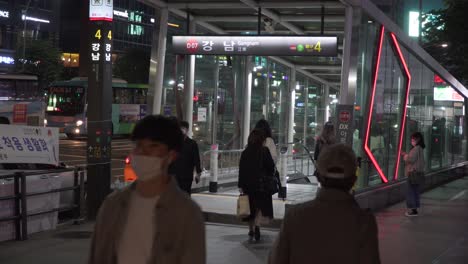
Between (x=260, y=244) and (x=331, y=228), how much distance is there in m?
6.66

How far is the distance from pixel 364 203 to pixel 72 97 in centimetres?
2815

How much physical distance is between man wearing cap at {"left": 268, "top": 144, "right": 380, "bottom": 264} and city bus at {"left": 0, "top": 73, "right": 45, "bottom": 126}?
92.5 feet

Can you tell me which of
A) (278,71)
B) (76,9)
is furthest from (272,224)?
(76,9)

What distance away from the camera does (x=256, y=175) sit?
1006 cm

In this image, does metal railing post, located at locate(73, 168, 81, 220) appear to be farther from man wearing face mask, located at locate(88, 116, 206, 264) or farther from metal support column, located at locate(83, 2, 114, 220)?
man wearing face mask, located at locate(88, 116, 206, 264)

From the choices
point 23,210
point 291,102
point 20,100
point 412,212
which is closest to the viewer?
point 23,210

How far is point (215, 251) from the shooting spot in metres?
9.48

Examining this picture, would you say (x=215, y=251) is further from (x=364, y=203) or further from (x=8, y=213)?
(x=364, y=203)

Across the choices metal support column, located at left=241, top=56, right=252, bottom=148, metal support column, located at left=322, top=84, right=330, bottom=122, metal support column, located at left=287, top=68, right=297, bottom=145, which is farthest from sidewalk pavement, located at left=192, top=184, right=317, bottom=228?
metal support column, located at left=322, top=84, right=330, bottom=122

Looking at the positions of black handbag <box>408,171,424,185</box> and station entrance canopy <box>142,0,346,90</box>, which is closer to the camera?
black handbag <box>408,171,424,185</box>

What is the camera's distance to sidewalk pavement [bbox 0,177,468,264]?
8891 mm

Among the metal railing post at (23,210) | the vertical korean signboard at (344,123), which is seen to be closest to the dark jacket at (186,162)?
the metal railing post at (23,210)

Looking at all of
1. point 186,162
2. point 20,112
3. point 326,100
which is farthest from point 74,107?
point 186,162

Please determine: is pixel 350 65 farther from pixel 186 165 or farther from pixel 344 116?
pixel 186 165
